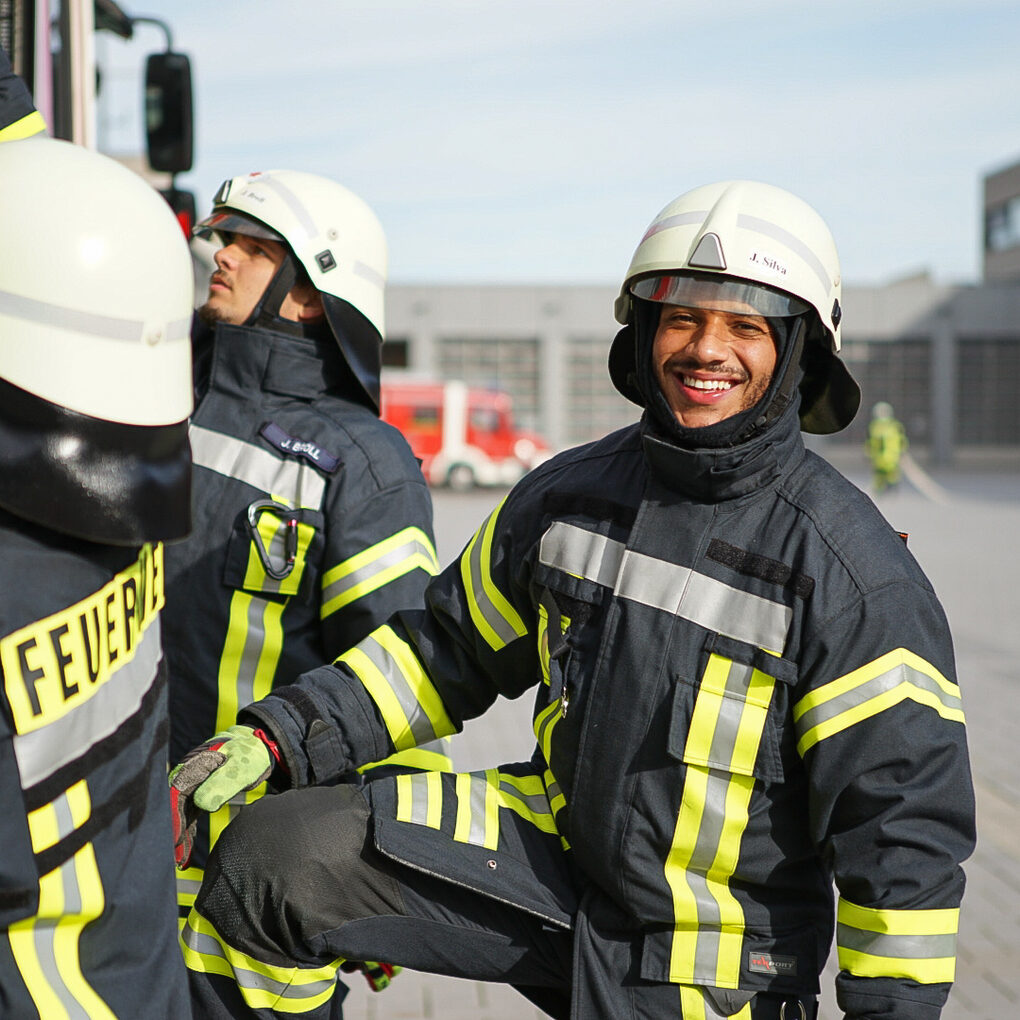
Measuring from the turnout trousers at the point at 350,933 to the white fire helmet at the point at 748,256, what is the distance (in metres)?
1.12

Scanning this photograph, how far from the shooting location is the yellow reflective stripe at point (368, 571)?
276 centimetres

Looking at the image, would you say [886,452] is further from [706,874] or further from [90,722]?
[90,722]

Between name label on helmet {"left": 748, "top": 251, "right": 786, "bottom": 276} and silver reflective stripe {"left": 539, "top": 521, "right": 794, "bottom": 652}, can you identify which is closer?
silver reflective stripe {"left": 539, "top": 521, "right": 794, "bottom": 652}

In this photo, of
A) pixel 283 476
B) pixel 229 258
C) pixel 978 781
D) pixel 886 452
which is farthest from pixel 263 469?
pixel 886 452

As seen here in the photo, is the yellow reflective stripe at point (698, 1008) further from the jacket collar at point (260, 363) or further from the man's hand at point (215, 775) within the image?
the jacket collar at point (260, 363)

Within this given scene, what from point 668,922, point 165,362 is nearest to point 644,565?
point 668,922

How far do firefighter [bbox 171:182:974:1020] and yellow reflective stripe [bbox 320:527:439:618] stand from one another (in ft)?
0.90

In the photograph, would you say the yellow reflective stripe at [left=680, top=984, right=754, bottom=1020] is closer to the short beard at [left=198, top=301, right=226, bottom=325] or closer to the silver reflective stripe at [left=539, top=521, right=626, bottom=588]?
the silver reflective stripe at [left=539, top=521, right=626, bottom=588]

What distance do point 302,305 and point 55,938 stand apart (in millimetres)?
1899

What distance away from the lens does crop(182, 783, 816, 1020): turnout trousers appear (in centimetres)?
220

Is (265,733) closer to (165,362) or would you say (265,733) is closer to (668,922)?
(668,922)

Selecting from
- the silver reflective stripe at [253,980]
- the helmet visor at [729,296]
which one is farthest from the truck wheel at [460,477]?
the silver reflective stripe at [253,980]

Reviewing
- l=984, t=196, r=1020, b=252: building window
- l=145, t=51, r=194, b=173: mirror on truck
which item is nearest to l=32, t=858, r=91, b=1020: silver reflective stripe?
l=145, t=51, r=194, b=173: mirror on truck

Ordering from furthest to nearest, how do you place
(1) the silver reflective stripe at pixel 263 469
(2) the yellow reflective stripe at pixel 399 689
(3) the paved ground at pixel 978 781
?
(3) the paved ground at pixel 978 781 → (1) the silver reflective stripe at pixel 263 469 → (2) the yellow reflective stripe at pixel 399 689
